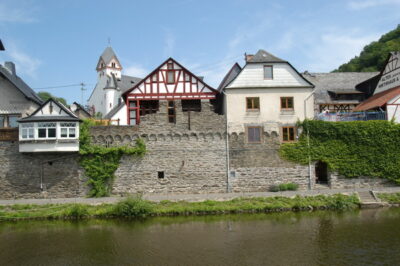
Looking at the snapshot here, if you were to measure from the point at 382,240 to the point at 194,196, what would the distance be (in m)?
12.2

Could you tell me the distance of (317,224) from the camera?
18.3 meters

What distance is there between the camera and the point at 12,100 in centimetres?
2942

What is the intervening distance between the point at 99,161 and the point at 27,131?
17.7ft

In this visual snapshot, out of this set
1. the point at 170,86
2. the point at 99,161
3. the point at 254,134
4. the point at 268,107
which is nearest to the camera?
the point at 99,161

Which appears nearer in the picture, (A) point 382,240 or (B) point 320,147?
(A) point 382,240

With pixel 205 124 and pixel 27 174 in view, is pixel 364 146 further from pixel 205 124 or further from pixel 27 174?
pixel 27 174

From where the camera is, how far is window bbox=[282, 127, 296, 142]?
2711 centimetres

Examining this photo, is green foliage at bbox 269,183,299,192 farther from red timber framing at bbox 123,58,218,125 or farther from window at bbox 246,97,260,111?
red timber framing at bbox 123,58,218,125

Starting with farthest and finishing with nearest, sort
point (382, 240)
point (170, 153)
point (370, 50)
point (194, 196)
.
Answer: point (370, 50), point (170, 153), point (194, 196), point (382, 240)

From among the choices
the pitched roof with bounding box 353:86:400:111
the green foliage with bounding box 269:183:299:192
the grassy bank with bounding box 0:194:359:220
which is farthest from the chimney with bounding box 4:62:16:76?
the pitched roof with bounding box 353:86:400:111

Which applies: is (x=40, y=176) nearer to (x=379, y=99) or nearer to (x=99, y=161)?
(x=99, y=161)

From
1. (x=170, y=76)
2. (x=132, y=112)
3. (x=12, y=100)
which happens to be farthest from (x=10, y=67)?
(x=170, y=76)

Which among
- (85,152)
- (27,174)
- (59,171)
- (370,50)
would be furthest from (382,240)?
(370,50)

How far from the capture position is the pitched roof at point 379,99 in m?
27.7
